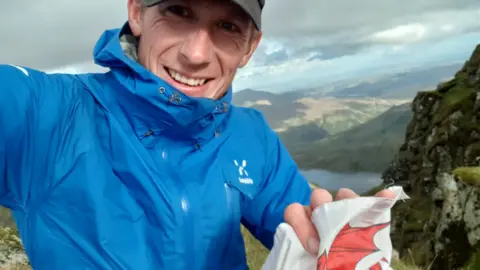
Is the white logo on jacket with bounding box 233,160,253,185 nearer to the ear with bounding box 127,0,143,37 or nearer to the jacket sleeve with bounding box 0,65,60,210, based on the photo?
the ear with bounding box 127,0,143,37

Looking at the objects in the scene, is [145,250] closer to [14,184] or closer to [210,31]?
[14,184]

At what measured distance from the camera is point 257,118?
375 centimetres

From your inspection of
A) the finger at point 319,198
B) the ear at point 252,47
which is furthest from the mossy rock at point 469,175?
the finger at point 319,198

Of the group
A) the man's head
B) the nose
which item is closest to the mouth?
the man's head

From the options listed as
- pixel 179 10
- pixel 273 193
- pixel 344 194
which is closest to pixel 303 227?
pixel 344 194

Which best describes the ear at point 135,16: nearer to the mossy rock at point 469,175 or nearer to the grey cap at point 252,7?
the grey cap at point 252,7

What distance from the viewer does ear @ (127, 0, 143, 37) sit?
319 centimetres

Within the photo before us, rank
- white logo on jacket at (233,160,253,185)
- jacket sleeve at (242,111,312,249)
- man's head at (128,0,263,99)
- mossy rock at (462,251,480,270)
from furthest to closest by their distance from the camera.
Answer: mossy rock at (462,251,480,270), jacket sleeve at (242,111,312,249), white logo on jacket at (233,160,253,185), man's head at (128,0,263,99)

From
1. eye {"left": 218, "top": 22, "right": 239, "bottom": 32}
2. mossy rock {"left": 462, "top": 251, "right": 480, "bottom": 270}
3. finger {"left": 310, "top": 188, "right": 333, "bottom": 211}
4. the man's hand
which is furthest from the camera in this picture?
mossy rock {"left": 462, "top": 251, "right": 480, "bottom": 270}

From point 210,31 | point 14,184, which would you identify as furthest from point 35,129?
point 210,31

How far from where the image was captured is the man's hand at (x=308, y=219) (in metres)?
2.42

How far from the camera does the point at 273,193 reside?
11.3 feet

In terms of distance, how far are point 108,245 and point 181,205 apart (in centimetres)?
49

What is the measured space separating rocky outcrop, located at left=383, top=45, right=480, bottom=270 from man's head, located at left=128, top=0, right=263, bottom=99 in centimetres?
757
